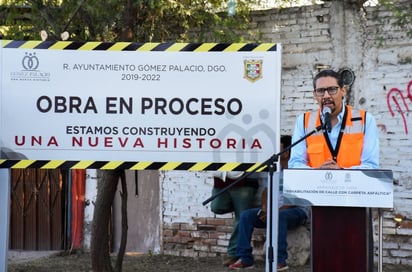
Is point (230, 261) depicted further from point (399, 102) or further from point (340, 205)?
point (340, 205)

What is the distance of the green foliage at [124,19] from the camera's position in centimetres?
810

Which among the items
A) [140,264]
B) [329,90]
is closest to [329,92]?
[329,90]

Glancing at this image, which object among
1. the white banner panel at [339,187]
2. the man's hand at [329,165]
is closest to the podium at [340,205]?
the white banner panel at [339,187]

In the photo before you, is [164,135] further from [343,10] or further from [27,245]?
[27,245]

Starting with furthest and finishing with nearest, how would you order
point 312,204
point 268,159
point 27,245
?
point 27,245
point 268,159
point 312,204

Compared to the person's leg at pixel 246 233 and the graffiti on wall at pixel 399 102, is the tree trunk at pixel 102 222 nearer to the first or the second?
the person's leg at pixel 246 233

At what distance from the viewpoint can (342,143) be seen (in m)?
5.58

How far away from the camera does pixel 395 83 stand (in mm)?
8141

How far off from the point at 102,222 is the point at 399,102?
11.8 feet

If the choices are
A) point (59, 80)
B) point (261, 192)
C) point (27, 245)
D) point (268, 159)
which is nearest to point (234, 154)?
point (268, 159)

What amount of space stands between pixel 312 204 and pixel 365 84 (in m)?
3.74

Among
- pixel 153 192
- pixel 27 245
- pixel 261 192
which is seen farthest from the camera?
pixel 27 245

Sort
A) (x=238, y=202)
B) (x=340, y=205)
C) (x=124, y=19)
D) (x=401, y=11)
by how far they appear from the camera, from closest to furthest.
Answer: (x=340, y=205) → (x=401, y=11) → (x=124, y=19) → (x=238, y=202)

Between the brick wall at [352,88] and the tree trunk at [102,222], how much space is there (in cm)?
196
